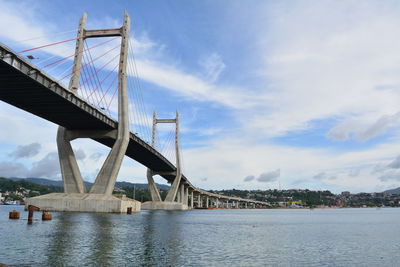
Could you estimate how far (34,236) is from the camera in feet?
93.0

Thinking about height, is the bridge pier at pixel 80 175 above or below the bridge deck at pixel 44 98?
below

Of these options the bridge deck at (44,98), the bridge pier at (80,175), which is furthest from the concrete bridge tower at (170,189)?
the bridge pier at (80,175)

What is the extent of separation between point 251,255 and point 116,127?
44741 millimetres

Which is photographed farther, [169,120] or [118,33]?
[169,120]

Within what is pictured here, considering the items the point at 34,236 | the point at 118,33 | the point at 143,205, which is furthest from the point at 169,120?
the point at 34,236

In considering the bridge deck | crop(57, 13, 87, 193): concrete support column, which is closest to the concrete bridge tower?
the bridge deck

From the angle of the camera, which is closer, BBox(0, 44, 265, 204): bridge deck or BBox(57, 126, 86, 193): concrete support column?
BBox(0, 44, 265, 204): bridge deck

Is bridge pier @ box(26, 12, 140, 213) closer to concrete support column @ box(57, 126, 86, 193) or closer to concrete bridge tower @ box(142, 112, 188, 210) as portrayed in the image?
concrete support column @ box(57, 126, 86, 193)

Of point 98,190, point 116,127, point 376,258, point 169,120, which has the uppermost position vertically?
point 169,120

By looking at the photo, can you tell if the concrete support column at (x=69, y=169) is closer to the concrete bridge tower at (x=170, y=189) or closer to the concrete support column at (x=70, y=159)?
the concrete support column at (x=70, y=159)

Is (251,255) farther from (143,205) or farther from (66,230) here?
(143,205)

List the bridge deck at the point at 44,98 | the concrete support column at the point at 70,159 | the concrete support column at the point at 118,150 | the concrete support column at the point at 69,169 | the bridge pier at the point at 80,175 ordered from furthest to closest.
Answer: the concrete support column at the point at 69,169 < the concrete support column at the point at 70,159 < the concrete support column at the point at 118,150 < the bridge pier at the point at 80,175 < the bridge deck at the point at 44,98

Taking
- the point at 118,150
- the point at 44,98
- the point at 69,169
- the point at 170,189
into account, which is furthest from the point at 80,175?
the point at 170,189

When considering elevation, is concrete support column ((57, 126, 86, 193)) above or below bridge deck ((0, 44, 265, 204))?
below
